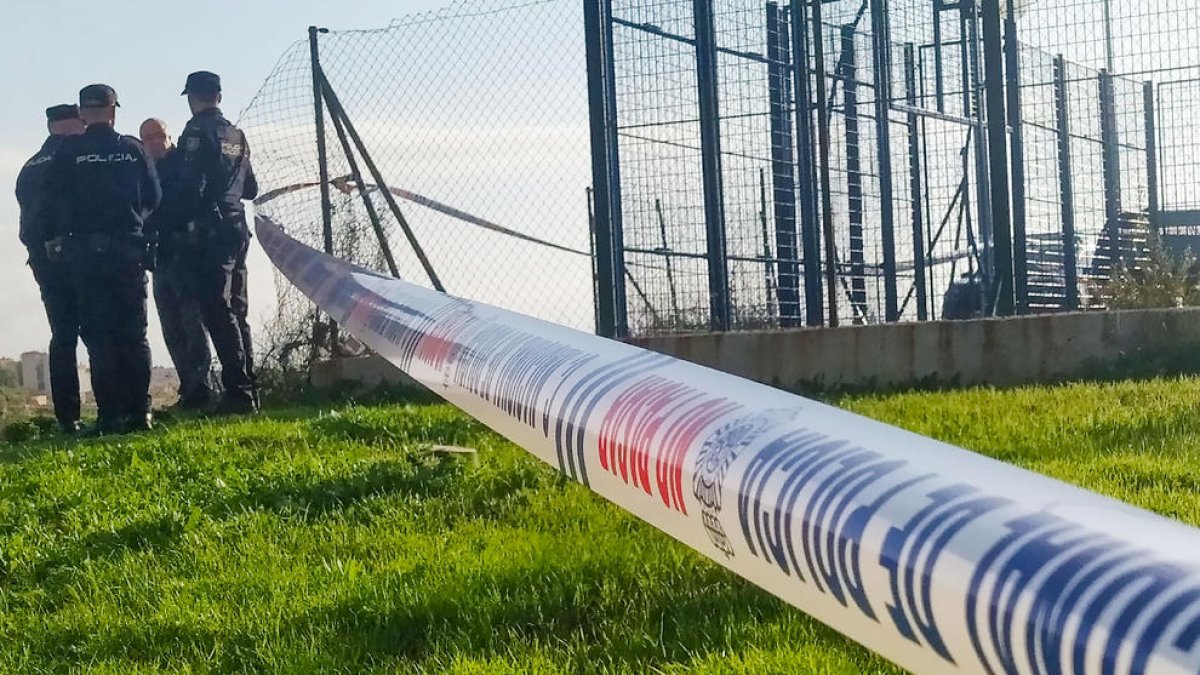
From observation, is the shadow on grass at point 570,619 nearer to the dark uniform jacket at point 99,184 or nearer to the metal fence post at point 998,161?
the metal fence post at point 998,161

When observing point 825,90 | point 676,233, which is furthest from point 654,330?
point 825,90

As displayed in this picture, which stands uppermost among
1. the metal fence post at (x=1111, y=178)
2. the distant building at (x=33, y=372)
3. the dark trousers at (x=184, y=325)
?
the metal fence post at (x=1111, y=178)

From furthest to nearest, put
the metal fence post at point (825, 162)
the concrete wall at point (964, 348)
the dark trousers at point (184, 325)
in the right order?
1. the dark trousers at point (184, 325)
2. the metal fence post at point (825, 162)
3. the concrete wall at point (964, 348)

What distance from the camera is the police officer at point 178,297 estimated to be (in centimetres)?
1027

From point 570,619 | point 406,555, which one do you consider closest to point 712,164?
point 406,555

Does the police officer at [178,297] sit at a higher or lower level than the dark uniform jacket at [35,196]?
lower

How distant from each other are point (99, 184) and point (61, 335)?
1439mm

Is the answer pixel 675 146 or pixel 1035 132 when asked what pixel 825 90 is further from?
pixel 1035 132

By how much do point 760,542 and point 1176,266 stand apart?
956 cm

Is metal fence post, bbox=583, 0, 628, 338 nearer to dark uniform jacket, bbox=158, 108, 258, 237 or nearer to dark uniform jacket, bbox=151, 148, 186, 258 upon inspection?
dark uniform jacket, bbox=158, 108, 258, 237

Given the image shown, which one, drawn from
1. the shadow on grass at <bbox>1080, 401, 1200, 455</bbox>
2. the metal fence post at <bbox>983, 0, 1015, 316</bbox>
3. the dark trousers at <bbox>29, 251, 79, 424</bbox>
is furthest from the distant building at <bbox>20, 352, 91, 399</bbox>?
the shadow on grass at <bbox>1080, 401, 1200, 455</bbox>

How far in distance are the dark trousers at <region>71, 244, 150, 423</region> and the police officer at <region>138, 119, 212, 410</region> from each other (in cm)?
37

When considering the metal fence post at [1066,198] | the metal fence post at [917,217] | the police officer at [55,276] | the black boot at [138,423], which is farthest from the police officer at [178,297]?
the metal fence post at [1066,198]

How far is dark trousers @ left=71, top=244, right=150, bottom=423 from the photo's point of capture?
983cm
